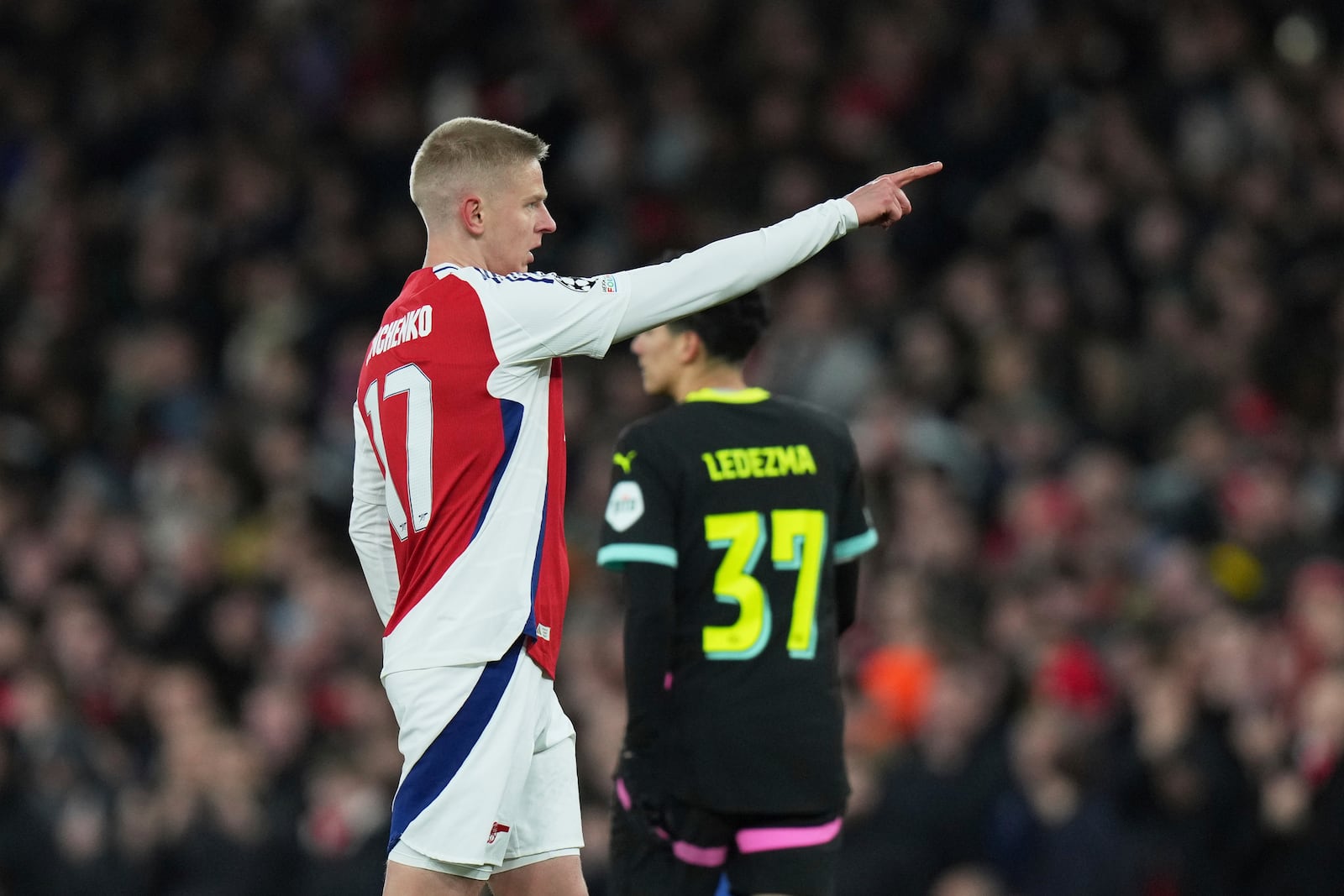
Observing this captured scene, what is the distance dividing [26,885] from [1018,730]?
19.6 feet

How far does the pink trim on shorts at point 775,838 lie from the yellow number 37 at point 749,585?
1.53 feet

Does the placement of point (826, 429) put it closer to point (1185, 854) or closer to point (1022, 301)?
point (1185, 854)

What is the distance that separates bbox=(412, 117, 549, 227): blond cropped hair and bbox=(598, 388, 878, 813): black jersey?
1.05 meters

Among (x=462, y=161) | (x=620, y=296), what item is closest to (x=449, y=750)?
(x=620, y=296)

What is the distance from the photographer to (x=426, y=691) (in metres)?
4.25

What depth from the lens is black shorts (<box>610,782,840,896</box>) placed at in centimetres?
514

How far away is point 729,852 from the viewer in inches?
206

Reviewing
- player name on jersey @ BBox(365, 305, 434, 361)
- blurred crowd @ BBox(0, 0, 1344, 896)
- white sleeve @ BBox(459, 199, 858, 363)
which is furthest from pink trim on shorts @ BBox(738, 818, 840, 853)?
blurred crowd @ BBox(0, 0, 1344, 896)

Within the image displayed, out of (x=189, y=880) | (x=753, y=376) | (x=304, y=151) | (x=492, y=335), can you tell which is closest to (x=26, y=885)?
(x=189, y=880)

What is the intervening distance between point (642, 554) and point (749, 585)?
1.02ft

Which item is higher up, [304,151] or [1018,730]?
[304,151]

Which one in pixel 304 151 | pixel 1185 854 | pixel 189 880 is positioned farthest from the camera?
pixel 304 151

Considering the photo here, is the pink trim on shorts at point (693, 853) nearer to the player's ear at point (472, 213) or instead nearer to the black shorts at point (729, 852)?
the black shorts at point (729, 852)

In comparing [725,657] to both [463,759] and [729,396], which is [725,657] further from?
[463,759]
